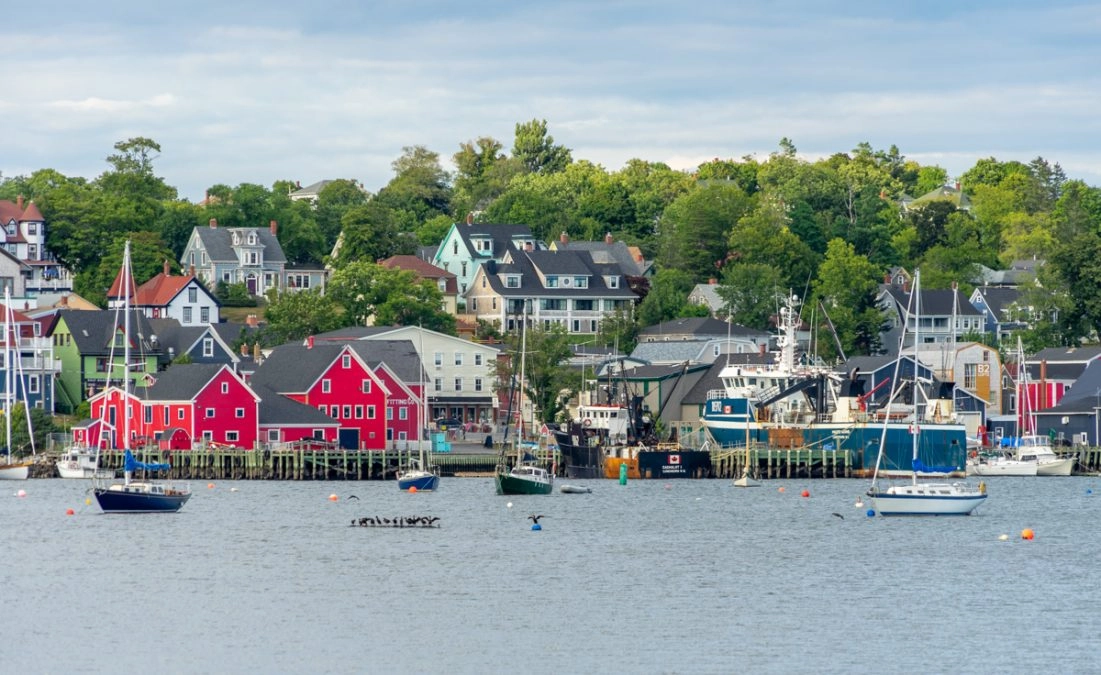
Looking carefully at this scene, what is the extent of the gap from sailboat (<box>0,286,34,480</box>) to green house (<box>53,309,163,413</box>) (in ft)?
12.8

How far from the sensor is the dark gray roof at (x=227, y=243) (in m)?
170

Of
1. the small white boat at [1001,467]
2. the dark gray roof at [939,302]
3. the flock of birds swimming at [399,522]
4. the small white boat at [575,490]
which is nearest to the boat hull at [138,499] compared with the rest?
the flock of birds swimming at [399,522]

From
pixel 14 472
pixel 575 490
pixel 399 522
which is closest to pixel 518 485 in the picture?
pixel 575 490

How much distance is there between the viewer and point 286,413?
119 meters

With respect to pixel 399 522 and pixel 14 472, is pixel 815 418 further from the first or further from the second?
pixel 14 472

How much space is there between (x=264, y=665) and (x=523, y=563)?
21.1 m

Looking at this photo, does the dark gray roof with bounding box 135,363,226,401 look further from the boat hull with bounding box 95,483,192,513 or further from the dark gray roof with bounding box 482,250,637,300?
the dark gray roof with bounding box 482,250,637,300

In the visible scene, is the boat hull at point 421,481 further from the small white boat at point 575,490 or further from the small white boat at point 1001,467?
the small white boat at point 1001,467

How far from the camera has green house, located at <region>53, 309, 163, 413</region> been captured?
428ft

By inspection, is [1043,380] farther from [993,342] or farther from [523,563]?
[523,563]

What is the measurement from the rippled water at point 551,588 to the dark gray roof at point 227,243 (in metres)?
75.1

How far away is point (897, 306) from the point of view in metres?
168

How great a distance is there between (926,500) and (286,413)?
46761 millimetres

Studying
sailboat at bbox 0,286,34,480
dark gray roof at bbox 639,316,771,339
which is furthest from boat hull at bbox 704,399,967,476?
dark gray roof at bbox 639,316,771,339
